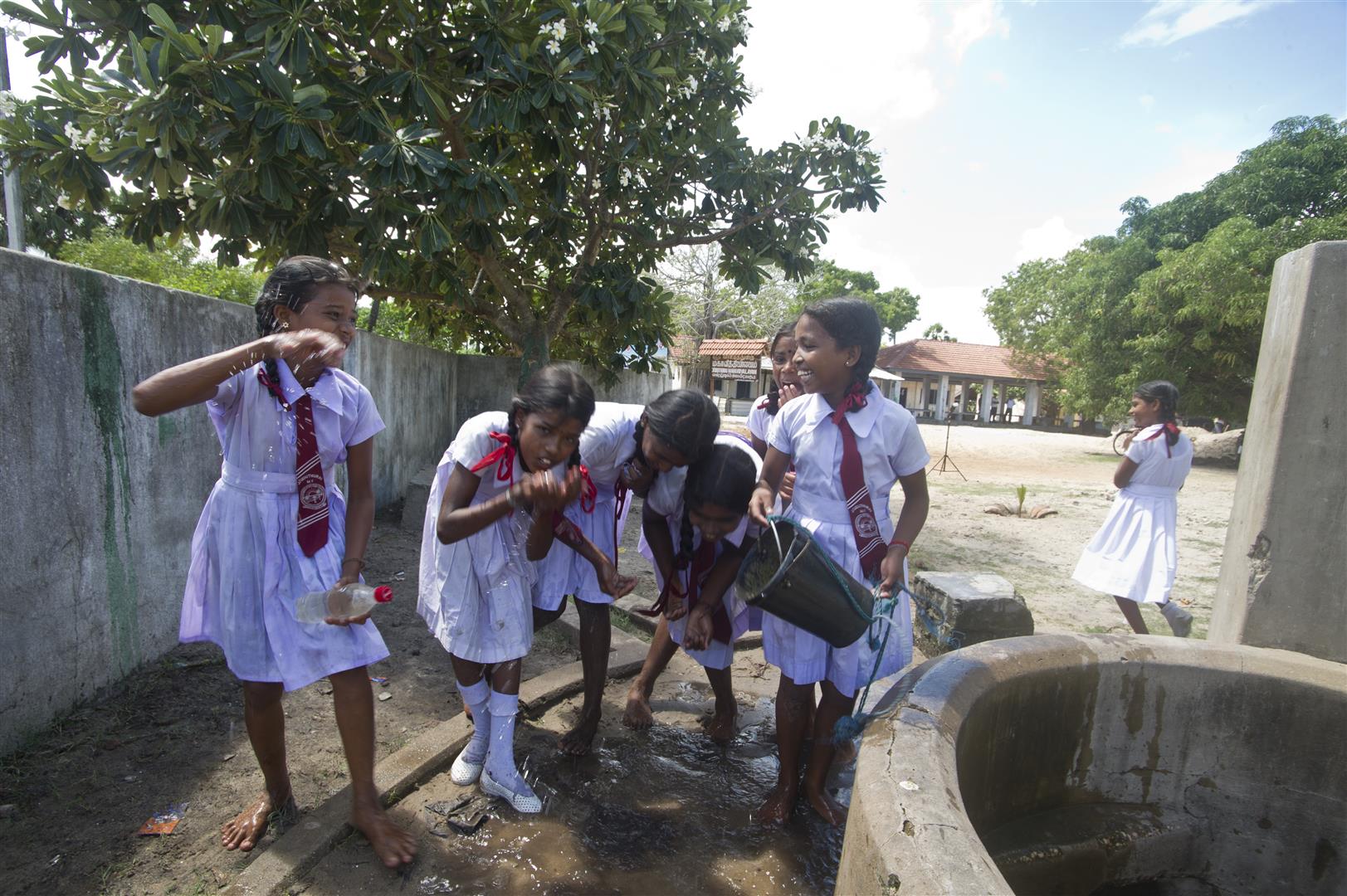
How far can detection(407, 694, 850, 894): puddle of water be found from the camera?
82.1 inches

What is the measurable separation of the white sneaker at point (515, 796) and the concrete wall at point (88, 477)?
152cm

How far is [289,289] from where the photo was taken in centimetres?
201

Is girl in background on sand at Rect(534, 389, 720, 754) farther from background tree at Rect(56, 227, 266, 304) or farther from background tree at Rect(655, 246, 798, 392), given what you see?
background tree at Rect(655, 246, 798, 392)

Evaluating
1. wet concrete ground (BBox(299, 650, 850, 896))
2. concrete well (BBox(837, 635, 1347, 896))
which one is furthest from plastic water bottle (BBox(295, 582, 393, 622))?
concrete well (BBox(837, 635, 1347, 896))

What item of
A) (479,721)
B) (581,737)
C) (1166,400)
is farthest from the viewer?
(1166,400)

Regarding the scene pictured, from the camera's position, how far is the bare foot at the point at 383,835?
2.05 m

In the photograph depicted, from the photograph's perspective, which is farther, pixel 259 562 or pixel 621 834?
pixel 621 834

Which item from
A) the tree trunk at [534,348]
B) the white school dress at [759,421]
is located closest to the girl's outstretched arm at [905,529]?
the white school dress at [759,421]

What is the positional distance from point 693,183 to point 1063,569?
15.7 ft

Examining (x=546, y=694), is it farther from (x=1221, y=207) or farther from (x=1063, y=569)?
(x=1221, y=207)

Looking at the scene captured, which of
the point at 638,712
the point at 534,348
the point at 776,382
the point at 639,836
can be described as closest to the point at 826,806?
the point at 639,836

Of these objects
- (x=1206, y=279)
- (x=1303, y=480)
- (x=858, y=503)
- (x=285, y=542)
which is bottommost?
(x=285, y=542)

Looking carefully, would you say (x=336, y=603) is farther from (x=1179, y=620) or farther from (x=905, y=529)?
(x=1179, y=620)

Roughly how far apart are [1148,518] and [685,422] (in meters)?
3.39
